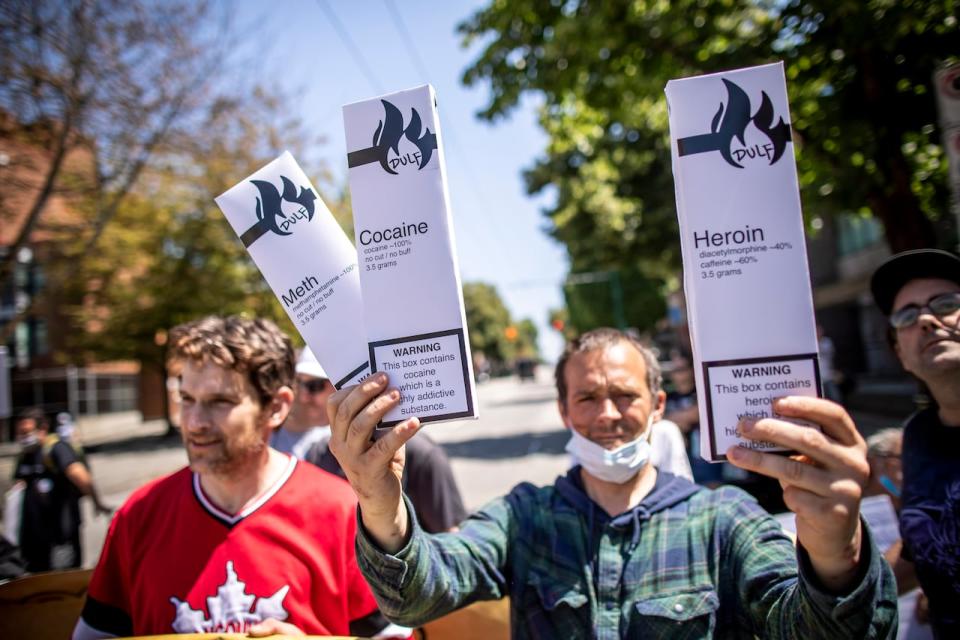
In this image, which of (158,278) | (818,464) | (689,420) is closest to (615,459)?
(818,464)

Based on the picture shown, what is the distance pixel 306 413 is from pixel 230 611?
193 cm

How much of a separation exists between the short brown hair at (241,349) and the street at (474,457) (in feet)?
18.7

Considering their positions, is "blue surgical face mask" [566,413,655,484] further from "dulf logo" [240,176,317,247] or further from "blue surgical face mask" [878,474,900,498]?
"blue surgical face mask" [878,474,900,498]

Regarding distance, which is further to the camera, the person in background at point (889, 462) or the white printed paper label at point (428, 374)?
the person in background at point (889, 462)

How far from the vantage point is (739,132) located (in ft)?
3.55

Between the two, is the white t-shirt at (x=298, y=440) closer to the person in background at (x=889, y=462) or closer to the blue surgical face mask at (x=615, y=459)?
the blue surgical face mask at (x=615, y=459)

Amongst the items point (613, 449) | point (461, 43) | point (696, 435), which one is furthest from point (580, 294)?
point (613, 449)

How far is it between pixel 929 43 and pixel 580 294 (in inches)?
1672

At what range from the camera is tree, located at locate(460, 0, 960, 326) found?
4086 mm

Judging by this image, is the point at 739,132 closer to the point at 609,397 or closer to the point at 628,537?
the point at 609,397

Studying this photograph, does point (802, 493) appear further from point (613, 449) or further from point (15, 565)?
point (15, 565)

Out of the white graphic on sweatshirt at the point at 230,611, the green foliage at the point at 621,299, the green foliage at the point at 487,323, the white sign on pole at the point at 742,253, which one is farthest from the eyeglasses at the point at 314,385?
the green foliage at the point at 487,323

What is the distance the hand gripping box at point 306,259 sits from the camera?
132 cm

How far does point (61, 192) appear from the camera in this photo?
965 cm
